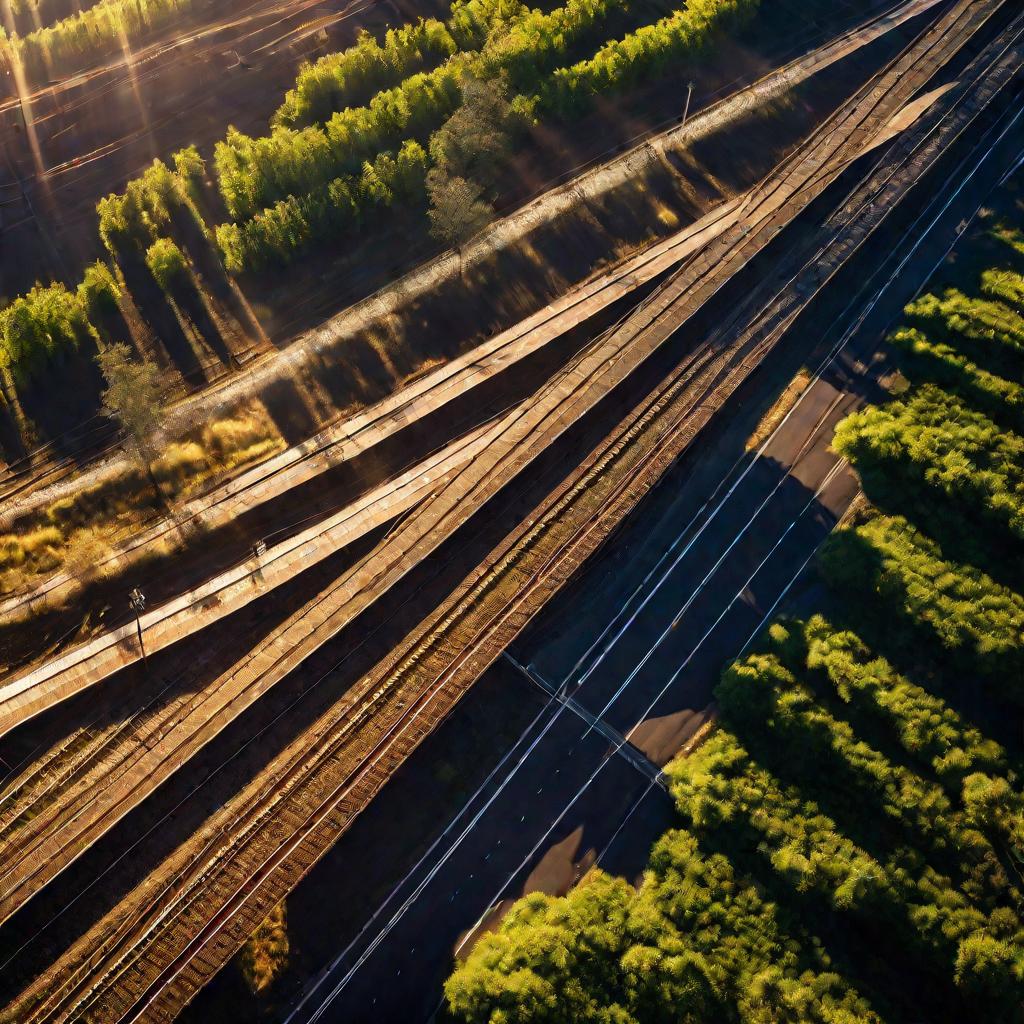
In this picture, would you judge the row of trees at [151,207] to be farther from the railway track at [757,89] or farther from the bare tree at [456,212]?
the bare tree at [456,212]

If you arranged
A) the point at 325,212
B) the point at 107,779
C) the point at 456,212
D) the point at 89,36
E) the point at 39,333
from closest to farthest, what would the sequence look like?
the point at 107,779, the point at 39,333, the point at 456,212, the point at 325,212, the point at 89,36

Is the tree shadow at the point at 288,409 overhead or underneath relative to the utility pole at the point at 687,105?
underneath

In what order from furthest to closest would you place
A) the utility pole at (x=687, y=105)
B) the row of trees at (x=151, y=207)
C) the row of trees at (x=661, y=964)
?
1. the utility pole at (x=687, y=105)
2. the row of trees at (x=151, y=207)
3. the row of trees at (x=661, y=964)

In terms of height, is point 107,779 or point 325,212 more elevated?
point 325,212

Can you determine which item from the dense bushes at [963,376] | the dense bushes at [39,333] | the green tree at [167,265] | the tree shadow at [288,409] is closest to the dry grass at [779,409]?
the dense bushes at [963,376]

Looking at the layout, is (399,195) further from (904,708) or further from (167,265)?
(904,708)

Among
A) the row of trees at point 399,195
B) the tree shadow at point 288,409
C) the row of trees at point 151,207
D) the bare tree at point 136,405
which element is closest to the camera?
the bare tree at point 136,405

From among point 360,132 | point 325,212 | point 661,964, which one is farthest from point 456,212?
point 661,964
